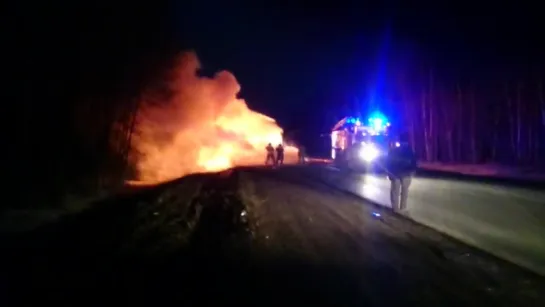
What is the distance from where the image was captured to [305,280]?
9.75 m

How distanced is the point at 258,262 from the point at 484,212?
9.15 meters

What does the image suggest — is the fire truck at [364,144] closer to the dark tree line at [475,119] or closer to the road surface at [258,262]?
the dark tree line at [475,119]

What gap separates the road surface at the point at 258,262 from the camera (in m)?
8.88

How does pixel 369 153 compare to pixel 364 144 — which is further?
pixel 364 144

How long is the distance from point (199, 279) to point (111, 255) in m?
3.29

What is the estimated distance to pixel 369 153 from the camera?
3925 cm

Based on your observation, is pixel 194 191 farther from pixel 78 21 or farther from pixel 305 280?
pixel 305 280

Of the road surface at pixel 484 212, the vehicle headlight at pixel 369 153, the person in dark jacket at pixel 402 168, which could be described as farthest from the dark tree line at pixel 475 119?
the person in dark jacket at pixel 402 168

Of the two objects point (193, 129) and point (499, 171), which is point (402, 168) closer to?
point (499, 171)

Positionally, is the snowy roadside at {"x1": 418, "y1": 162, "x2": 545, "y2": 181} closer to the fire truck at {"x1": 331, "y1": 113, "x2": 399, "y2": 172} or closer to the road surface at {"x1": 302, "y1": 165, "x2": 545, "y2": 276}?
the fire truck at {"x1": 331, "y1": 113, "x2": 399, "y2": 172}

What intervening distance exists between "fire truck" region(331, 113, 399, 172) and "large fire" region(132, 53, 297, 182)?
11.7 m

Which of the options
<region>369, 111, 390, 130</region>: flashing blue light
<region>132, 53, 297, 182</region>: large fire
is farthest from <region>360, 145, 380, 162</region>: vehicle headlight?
<region>132, 53, 297, 182</region>: large fire

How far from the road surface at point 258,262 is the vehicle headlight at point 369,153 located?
1906 cm

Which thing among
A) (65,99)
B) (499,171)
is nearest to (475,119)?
(499,171)
